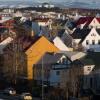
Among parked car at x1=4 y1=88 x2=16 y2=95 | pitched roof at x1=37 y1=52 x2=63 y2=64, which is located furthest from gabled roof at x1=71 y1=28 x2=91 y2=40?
parked car at x1=4 y1=88 x2=16 y2=95

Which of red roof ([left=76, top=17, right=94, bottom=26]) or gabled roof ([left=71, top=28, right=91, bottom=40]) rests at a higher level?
gabled roof ([left=71, top=28, right=91, bottom=40])

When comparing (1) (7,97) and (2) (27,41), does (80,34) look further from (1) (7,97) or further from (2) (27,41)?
(1) (7,97)

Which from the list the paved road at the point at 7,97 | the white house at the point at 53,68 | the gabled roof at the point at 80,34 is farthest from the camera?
the gabled roof at the point at 80,34

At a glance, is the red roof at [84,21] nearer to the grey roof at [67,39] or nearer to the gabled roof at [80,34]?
the gabled roof at [80,34]

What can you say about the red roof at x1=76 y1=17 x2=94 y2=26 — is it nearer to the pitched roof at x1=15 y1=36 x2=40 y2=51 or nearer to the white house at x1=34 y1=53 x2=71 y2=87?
the pitched roof at x1=15 y1=36 x2=40 y2=51

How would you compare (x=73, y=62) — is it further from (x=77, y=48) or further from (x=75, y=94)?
(x=77, y=48)

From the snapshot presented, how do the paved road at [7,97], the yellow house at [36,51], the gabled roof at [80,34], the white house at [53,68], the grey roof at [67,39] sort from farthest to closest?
the gabled roof at [80,34]
the grey roof at [67,39]
the yellow house at [36,51]
the white house at [53,68]
the paved road at [7,97]

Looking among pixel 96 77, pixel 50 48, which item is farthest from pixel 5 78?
pixel 96 77

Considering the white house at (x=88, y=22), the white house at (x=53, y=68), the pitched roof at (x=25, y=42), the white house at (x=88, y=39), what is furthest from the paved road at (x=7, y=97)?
the white house at (x=88, y=22)

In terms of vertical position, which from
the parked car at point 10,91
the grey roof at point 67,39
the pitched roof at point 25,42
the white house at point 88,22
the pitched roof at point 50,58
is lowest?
the parked car at point 10,91

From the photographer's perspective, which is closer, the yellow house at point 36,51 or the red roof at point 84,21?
the yellow house at point 36,51
